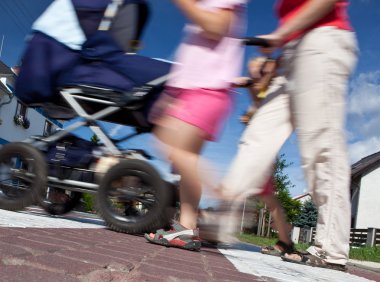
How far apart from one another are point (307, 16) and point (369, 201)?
35211 millimetres

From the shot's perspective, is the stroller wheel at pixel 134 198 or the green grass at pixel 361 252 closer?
the stroller wheel at pixel 134 198

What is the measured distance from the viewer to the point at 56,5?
4.20 m

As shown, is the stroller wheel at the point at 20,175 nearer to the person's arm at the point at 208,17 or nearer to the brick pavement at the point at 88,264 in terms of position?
the brick pavement at the point at 88,264

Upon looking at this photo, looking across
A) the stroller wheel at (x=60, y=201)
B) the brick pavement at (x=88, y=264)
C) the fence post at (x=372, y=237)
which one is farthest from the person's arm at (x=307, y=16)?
the fence post at (x=372, y=237)

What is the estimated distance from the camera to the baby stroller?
381cm

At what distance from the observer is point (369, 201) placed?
117 feet

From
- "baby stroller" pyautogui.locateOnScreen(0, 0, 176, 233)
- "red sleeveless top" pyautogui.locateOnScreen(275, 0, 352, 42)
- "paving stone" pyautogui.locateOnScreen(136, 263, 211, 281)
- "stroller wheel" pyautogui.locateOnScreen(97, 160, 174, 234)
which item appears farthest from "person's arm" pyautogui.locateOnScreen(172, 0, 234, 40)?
"paving stone" pyautogui.locateOnScreen(136, 263, 211, 281)

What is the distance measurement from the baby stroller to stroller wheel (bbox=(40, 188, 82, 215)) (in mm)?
327

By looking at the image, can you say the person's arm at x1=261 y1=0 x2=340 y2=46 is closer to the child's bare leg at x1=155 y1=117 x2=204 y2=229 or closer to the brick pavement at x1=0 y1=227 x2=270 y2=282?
the child's bare leg at x1=155 y1=117 x2=204 y2=229

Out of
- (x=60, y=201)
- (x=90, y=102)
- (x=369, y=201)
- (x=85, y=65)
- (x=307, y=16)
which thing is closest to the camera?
(x=307, y=16)

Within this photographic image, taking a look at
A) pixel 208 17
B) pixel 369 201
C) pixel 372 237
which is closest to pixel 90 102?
pixel 208 17

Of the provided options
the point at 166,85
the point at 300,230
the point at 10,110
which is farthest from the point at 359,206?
the point at 166,85

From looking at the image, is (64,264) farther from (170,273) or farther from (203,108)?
(203,108)

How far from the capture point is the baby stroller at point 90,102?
3.81 m
